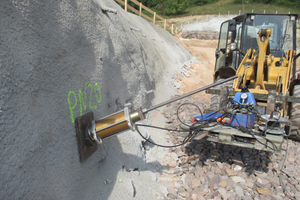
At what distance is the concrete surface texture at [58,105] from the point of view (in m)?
2.07

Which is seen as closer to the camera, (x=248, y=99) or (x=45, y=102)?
(x=45, y=102)

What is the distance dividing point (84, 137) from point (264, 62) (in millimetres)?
4932

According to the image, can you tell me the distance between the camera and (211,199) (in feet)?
12.1

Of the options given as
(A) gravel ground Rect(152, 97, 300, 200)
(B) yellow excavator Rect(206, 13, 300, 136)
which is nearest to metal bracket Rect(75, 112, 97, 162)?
(A) gravel ground Rect(152, 97, 300, 200)

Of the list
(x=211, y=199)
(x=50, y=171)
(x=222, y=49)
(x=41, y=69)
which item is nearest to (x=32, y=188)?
(x=50, y=171)

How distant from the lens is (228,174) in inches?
170

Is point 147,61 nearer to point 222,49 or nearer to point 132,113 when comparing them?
point 222,49

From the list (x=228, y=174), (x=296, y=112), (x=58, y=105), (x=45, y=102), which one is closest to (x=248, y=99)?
(x=228, y=174)

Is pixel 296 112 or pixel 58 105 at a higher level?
pixel 58 105

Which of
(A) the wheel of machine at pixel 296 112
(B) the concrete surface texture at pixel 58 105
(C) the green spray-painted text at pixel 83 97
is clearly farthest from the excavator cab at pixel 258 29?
(C) the green spray-painted text at pixel 83 97

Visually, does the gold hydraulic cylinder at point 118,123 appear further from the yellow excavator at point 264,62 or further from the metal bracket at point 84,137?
the yellow excavator at point 264,62

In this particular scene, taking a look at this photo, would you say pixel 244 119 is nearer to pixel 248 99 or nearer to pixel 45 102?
pixel 248 99

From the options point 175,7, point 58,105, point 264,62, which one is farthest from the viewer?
point 175,7

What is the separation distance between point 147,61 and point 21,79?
5.97m
